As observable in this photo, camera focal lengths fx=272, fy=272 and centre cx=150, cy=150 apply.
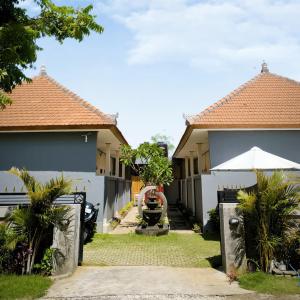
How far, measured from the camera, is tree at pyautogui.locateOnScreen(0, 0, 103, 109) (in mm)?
6277

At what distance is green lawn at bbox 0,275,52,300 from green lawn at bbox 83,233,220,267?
1561 mm

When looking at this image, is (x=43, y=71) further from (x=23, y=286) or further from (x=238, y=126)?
(x=23, y=286)

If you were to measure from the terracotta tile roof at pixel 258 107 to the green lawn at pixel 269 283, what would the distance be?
6.35 meters

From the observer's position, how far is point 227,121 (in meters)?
10.7

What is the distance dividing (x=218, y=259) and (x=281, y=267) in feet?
5.56

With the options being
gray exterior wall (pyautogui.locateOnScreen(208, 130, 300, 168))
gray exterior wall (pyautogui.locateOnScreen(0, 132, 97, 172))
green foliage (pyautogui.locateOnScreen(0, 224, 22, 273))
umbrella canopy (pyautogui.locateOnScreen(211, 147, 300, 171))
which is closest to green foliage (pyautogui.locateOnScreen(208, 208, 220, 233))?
gray exterior wall (pyautogui.locateOnScreen(208, 130, 300, 168))

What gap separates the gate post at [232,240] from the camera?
555 cm

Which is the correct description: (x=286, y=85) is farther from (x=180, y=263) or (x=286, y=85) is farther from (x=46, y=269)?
(x=46, y=269)

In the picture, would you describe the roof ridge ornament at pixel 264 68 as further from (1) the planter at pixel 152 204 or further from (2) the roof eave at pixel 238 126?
(1) the planter at pixel 152 204

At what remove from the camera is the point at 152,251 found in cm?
780

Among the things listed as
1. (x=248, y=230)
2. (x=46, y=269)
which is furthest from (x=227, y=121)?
(x=46, y=269)

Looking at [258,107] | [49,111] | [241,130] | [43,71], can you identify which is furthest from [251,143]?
[43,71]

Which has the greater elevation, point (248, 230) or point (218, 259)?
point (248, 230)

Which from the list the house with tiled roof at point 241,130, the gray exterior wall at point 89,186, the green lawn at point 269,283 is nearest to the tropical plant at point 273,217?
the green lawn at point 269,283
